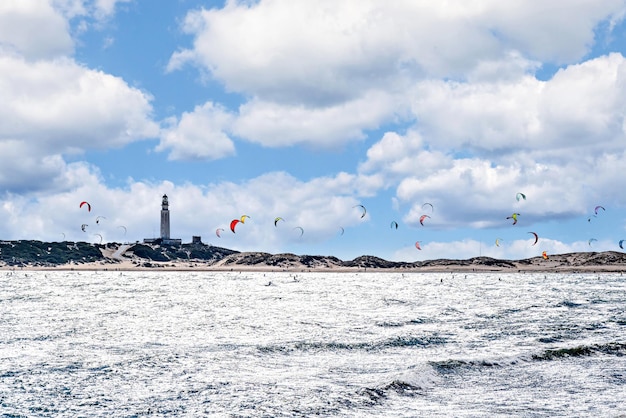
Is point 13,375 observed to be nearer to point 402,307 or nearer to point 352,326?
point 352,326

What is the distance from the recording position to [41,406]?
18.1 metres

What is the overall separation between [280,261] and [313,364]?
156 meters

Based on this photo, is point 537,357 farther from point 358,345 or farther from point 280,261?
point 280,261

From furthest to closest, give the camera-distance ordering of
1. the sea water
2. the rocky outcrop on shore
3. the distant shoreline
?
1. the rocky outcrop on shore
2. the distant shoreline
3. the sea water

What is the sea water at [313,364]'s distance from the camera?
17.9 meters

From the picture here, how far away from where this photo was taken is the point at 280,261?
593 ft

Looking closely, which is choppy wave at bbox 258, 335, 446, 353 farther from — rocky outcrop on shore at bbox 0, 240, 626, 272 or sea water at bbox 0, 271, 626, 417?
rocky outcrop on shore at bbox 0, 240, 626, 272

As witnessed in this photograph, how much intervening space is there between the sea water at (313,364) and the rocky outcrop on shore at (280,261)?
130527 mm

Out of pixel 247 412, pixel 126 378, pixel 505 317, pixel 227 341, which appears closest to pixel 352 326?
pixel 227 341

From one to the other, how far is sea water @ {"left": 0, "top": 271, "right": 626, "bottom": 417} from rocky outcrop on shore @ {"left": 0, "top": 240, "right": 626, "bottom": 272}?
131 metres

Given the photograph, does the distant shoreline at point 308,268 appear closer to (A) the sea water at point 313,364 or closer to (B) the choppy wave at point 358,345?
(A) the sea water at point 313,364

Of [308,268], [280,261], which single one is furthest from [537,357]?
[280,261]

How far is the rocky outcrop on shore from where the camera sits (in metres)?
171

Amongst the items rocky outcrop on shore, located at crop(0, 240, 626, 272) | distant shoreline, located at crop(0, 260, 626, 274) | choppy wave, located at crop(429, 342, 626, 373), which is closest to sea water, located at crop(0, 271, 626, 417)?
choppy wave, located at crop(429, 342, 626, 373)
